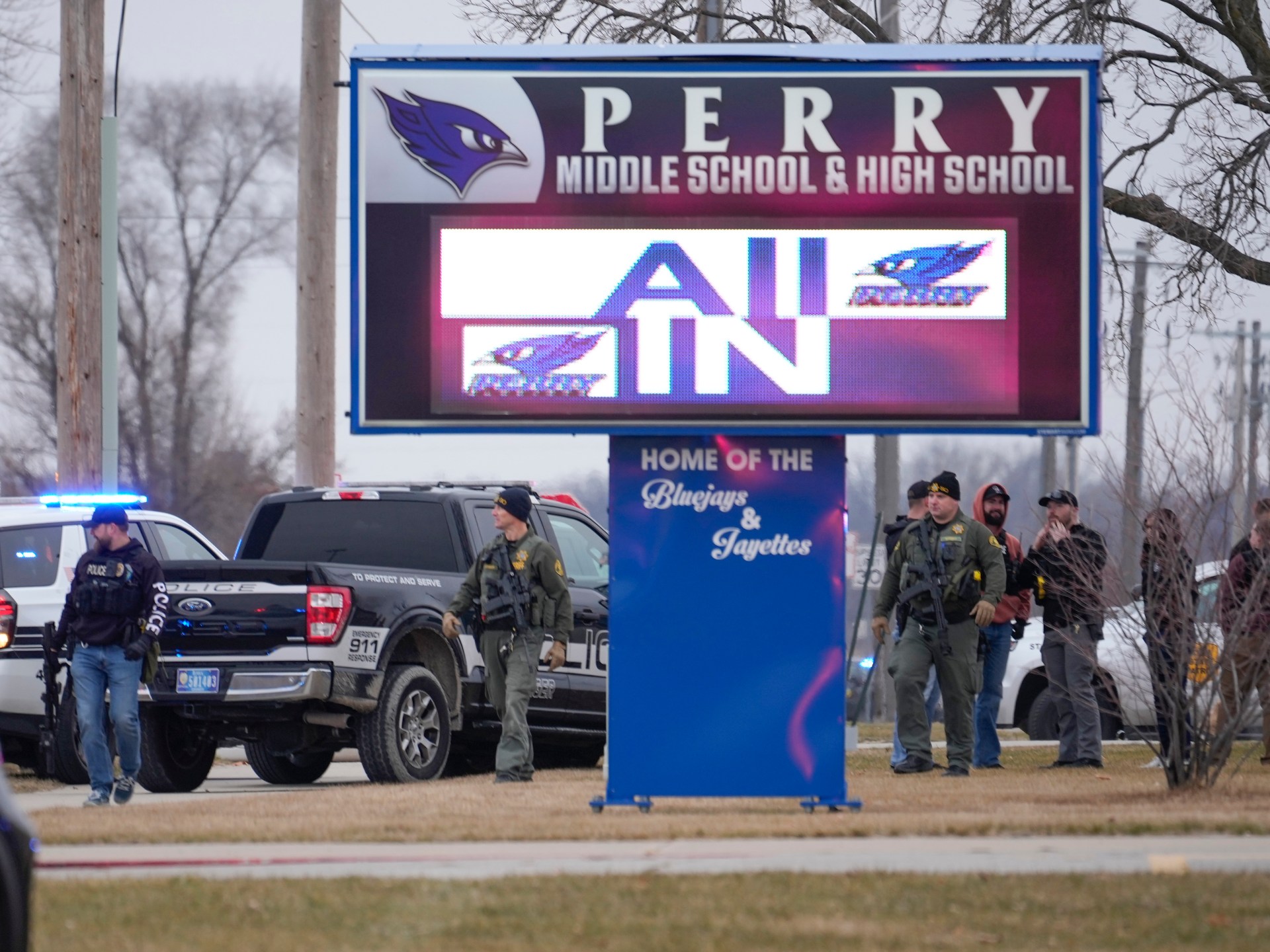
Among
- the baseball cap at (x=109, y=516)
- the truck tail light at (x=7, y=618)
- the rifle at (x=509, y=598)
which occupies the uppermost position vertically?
the baseball cap at (x=109, y=516)

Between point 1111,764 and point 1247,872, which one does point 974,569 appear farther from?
point 1247,872

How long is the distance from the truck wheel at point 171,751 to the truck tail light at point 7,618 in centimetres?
137

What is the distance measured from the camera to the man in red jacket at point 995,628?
47.1 ft

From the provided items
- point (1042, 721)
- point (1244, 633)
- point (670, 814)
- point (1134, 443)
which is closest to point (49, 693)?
point (670, 814)

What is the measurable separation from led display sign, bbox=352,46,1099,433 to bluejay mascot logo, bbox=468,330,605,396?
0.04ft

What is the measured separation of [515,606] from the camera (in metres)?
12.7

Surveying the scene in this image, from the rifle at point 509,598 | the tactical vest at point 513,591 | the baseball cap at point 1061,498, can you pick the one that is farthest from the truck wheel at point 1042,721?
the rifle at point 509,598

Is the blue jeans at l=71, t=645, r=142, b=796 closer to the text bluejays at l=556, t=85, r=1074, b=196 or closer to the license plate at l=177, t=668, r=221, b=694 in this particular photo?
the license plate at l=177, t=668, r=221, b=694

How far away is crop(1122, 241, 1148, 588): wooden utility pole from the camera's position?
39.8ft

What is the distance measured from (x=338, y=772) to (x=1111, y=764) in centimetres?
610

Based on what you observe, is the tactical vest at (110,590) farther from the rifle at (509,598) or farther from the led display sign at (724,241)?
the led display sign at (724,241)

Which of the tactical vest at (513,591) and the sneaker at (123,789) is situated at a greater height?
the tactical vest at (513,591)

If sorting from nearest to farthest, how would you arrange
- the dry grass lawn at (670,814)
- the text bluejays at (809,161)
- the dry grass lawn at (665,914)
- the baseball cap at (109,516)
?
the dry grass lawn at (665,914) → the dry grass lawn at (670,814) → the text bluejays at (809,161) → the baseball cap at (109,516)

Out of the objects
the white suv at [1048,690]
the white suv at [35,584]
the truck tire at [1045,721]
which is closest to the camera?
the white suv at [35,584]
